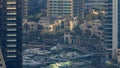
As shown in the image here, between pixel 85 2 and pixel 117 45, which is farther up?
pixel 85 2

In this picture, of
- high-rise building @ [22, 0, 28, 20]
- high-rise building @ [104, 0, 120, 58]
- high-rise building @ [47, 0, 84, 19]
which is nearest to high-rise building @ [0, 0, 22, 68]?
high-rise building @ [104, 0, 120, 58]

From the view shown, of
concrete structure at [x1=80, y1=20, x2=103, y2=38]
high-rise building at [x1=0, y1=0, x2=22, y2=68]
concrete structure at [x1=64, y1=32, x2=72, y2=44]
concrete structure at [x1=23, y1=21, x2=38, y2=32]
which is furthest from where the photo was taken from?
concrete structure at [x1=23, y1=21, x2=38, y2=32]

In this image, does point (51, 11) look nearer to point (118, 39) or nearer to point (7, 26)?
point (118, 39)

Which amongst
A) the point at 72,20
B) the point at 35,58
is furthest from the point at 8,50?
the point at 72,20

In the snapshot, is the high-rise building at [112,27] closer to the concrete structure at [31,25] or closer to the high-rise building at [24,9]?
the concrete structure at [31,25]

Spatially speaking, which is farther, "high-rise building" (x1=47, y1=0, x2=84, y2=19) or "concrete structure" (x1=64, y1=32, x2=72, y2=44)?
"high-rise building" (x1=47, y1=0, x2=84, y2=19)

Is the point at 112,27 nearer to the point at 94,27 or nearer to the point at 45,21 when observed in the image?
the point at 94,27

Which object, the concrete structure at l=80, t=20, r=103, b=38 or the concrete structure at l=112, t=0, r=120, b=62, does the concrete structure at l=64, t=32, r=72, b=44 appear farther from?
the concrete structure at l=112, t=0, r=120, b=62

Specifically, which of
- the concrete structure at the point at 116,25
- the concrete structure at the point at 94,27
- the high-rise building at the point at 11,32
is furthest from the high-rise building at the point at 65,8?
the high-rise building at the point at 11,32
